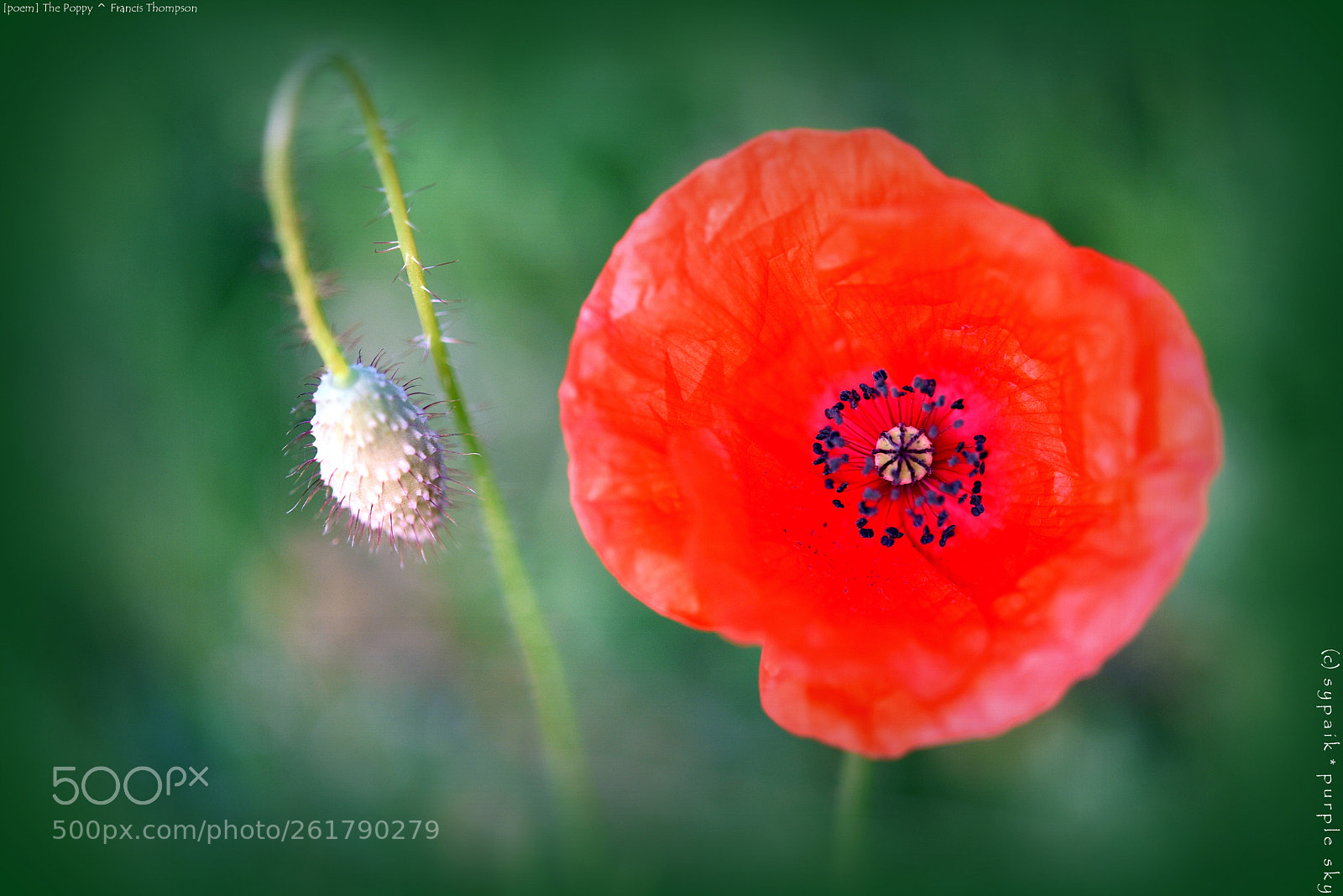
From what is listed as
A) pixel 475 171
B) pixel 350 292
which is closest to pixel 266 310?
pixel 350 292

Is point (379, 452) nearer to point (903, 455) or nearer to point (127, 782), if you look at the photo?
point (903, 455)

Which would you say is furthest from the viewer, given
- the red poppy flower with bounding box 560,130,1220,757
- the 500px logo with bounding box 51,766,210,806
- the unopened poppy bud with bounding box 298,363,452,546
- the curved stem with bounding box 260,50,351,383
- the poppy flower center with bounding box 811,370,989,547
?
the 500px logo with bounding box 51,766,210,806

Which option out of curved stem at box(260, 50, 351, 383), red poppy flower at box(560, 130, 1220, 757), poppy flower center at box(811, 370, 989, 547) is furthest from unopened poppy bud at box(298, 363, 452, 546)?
poppy flower center at box(811, 370, 989, 547)

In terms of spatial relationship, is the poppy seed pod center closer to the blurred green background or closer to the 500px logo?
the blurred green background

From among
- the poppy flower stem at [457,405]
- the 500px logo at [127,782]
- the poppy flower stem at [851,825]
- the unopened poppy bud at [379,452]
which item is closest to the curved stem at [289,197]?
the poppy flower stem at [457,405]

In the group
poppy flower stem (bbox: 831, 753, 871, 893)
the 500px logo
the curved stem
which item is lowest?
the 500px logo

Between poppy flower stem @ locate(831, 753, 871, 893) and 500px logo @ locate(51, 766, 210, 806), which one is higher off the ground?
poppy flower stem @ locate(831, 753, 871, 893)
